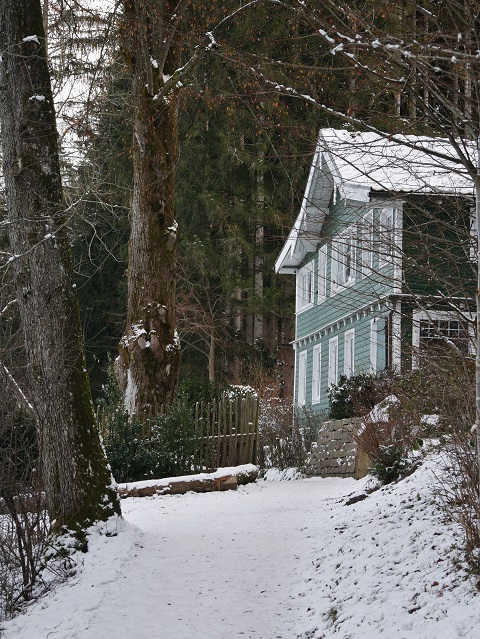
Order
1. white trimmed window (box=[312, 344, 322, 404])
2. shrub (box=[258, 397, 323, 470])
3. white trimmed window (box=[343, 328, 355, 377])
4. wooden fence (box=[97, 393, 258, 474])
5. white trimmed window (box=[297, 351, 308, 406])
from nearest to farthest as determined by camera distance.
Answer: wooden fence (box=[97, 393, 258, 474]) < shrub (box=[258, 397, 323, 470]) < white trimmed window (box=[343, 328, 355, 377]) < white trimmed window (box=[312, 344, 322, 404]) < white trimmed window (box=[297, 351, 308, 406])

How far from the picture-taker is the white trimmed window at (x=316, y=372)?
26.4 meters

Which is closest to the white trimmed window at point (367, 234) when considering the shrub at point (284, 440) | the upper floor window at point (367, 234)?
the upper floor window at point (367, 234)

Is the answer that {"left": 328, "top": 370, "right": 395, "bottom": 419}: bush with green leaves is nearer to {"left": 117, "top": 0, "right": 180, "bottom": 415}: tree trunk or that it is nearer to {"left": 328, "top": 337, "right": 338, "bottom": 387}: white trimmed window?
{"left": 117, "top": 0, "right": 180, "bottom": 415}: tree trunk

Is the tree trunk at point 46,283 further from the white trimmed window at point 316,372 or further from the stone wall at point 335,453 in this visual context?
the white trimmed window at point 316,372

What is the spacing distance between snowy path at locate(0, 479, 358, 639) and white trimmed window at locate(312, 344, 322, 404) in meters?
15.1

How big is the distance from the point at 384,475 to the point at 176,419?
4487 mm

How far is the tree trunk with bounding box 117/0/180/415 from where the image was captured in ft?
48.9

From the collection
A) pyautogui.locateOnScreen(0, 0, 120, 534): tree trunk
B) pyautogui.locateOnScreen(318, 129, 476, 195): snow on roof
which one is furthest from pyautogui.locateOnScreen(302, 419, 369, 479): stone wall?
pyautogui.locateOnScreen(318, 129, 476, 195): snow on roof

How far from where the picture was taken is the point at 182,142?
33.8 meters

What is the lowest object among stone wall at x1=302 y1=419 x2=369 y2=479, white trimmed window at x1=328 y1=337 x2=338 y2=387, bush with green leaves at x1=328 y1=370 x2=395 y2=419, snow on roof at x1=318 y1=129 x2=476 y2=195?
stone wall at x1=302 y1=419 x2=369 y2=479

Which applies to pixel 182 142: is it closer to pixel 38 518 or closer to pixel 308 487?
pixel 308 487

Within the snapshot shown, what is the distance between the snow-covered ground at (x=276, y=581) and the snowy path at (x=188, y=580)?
1cm

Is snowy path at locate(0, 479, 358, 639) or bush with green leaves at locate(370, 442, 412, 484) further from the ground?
bush with green leaves at locate(370, 442, 412, 484)

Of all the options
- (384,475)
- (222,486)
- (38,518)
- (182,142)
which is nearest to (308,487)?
(222,486)
